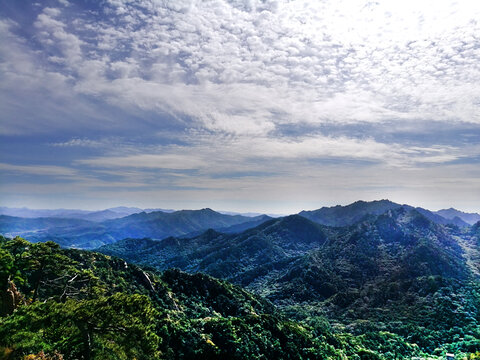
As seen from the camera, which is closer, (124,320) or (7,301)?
(124,320)

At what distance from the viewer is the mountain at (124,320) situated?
3306 cm

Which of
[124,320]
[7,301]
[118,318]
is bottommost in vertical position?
[7,301]

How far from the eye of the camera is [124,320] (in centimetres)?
3431

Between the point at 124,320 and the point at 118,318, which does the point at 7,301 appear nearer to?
the point at 118,318

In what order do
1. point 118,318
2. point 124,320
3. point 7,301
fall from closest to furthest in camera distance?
point 118,318
point 124,320
point 7,301

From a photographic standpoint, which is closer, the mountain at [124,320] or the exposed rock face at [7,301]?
the mountain at [124,320]

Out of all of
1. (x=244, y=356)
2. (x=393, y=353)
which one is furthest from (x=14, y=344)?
(x=393, y=353)

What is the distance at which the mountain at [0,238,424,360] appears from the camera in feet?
108

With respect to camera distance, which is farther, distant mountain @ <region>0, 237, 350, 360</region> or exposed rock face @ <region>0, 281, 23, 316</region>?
exposed rock face @ <region>0, 281, 23, 316</region>

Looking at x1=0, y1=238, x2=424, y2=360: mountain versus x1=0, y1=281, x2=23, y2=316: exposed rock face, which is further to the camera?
x1=0, y1=281, x2=23, y2=316: exposed rock face

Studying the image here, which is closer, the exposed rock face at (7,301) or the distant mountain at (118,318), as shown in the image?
the distant mountain at (118,318)

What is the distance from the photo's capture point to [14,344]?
94.7 ft

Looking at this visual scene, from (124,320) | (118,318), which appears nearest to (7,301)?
(118,318)

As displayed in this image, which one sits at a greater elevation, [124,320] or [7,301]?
[124,320]
